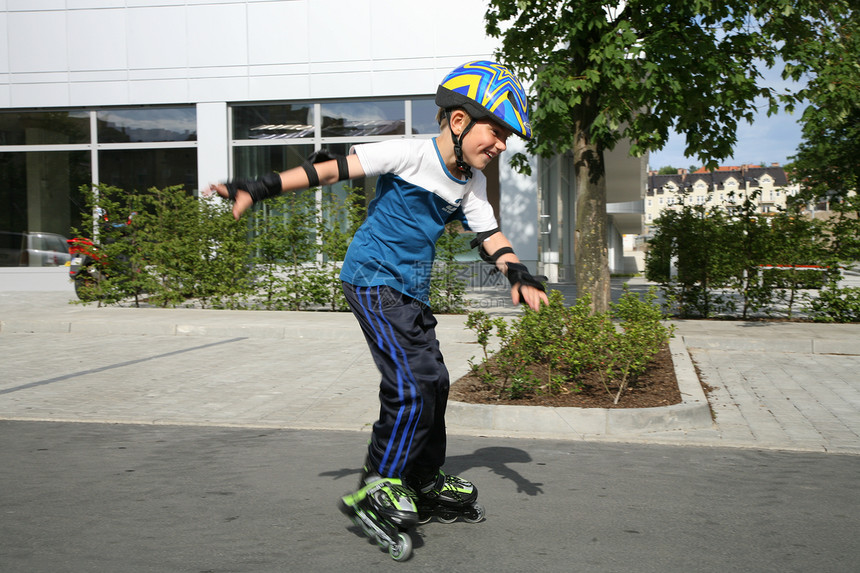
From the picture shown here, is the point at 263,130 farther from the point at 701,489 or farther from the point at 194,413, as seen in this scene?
the point at 701,489

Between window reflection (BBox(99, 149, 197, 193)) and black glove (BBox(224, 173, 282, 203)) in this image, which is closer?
black glove (BBox(224, 173, 282, 203))

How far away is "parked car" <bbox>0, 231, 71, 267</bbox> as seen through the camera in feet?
68.0

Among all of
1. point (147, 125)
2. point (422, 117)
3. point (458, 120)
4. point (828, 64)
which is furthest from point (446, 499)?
point (147, 125)

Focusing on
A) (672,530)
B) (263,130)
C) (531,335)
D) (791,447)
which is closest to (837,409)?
(791,447)

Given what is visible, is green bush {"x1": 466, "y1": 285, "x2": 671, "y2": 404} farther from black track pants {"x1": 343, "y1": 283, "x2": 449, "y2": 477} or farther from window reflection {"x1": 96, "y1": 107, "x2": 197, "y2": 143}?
window reflection {"x1": 96, "y1": 107, "x2": 197, "y2": 143}

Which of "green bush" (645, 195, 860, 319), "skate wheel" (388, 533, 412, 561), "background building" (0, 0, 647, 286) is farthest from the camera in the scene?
"background building" (0, 0, 647, 286)

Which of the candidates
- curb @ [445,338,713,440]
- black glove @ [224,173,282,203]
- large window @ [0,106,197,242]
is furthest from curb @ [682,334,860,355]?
large window @ [0,106,197,242]

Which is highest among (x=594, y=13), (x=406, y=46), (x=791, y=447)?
(x=406, y=46)

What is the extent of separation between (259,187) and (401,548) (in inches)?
60.8

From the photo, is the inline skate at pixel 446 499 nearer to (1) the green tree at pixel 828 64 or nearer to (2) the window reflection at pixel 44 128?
(1) the green tree at pixel 828 64

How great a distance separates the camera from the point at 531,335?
6703mm

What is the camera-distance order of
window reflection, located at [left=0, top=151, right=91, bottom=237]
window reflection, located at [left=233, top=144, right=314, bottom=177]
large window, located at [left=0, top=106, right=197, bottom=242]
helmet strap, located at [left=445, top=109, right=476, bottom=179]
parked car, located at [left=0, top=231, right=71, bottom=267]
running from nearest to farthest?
1. helmet strap, located at [left=445, top=109, right=476, bottom=179]
2. window reflection, located at [left=233, top=144, right=314, bottom=177]
3. large window, located at [left=0, top=106, right=197, bottom=242]
4. parked car, located at [left=0, top=231, right=71, bottom=267]
5. window reflection, located at [left=0, top=151, right=91, bottom=237]

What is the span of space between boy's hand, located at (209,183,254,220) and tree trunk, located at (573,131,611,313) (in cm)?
775

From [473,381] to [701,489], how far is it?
112 inches
